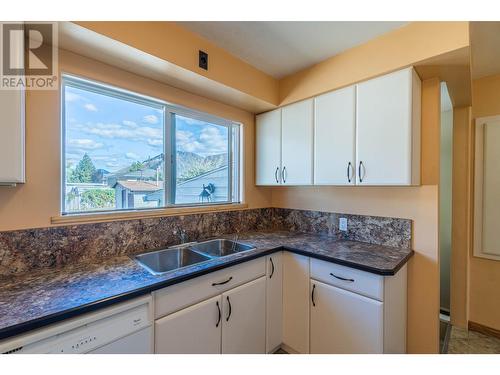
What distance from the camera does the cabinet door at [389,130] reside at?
1494 mm

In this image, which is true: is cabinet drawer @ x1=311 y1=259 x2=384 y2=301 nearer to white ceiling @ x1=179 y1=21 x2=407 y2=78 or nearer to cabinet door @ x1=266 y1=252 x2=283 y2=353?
cabinet door @ x1=266 y1=252 x2=283 y2=353

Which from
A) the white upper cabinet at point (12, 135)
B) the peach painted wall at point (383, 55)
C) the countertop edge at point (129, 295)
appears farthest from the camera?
the peach painted wall at point (383, 55)

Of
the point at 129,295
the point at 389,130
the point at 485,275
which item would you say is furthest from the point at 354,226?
the point at 129,295

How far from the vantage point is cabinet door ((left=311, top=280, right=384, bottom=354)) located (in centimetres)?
139

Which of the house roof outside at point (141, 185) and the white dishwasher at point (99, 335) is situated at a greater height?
the house roof outside at point (141, 185)

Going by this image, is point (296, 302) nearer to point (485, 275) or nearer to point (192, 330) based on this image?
point (192, 330)

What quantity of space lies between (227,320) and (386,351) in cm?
98

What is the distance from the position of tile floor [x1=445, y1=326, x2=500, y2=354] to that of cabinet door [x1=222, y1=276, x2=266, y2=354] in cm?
160

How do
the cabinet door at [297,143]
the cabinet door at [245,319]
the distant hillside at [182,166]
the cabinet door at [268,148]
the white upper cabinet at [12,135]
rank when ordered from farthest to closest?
the cabinet door at [268,148] → the cabinet door at [297,143] → the distant hillside at [182,166] → the cabinet door at [245,319] → the white upper cabinet at [12,135]

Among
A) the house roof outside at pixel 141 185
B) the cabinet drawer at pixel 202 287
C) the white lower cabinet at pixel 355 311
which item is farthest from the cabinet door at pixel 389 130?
the house roof outside at pixel 141 185

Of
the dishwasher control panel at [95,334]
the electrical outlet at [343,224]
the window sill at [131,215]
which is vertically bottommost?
the dishwasher control panel at [95,334]

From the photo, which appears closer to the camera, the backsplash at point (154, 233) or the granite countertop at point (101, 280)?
the granite countertop at point (101, 280)

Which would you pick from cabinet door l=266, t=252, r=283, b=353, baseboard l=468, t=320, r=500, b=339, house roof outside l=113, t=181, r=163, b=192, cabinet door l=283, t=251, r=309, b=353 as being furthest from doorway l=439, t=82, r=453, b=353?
house roof outside l=113, t=181, r=163, b=192

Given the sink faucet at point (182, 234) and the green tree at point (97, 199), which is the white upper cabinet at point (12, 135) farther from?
the sink faucet at point (182, 234)
